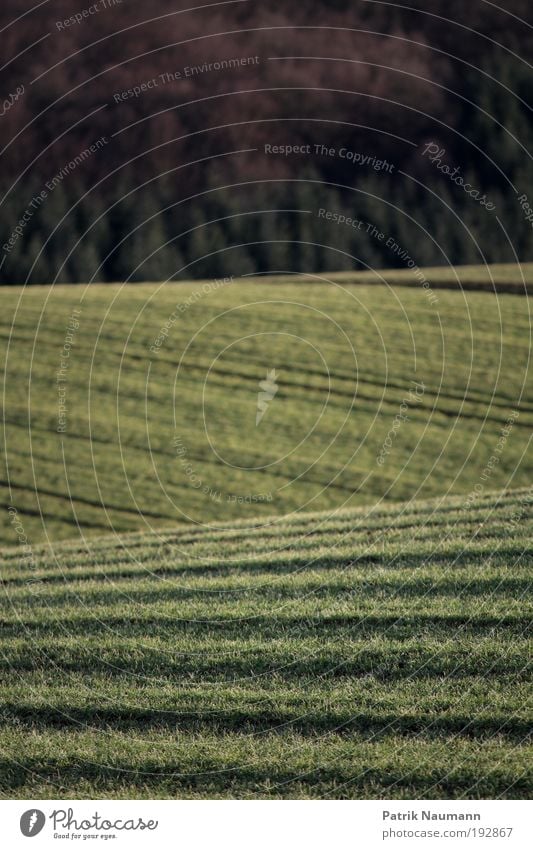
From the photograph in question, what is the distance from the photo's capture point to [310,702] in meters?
8.85

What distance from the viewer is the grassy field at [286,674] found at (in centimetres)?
797

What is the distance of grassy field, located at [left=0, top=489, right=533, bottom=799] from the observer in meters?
7.97

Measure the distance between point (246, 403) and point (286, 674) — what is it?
62.4ft

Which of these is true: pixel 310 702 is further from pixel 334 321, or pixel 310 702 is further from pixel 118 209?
pixel 118 209

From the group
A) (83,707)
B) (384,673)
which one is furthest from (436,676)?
(83,707)
